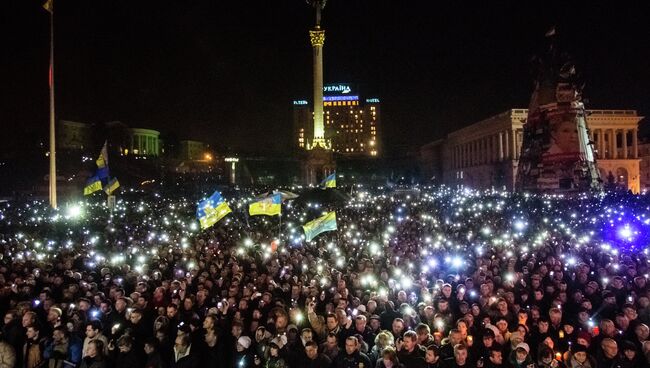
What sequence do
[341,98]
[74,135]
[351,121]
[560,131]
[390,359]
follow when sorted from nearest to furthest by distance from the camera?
[390,359] → [560,131] → [74,135] → [351,121] → [341,98]

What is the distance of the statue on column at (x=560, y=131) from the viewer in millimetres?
29125

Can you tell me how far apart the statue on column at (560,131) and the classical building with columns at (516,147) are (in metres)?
29.8

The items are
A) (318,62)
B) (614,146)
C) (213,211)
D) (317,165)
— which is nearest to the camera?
(213,211)

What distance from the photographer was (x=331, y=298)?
9.47 m

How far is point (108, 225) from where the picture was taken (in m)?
19.3

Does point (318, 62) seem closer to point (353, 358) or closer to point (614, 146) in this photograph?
point (614, 146)

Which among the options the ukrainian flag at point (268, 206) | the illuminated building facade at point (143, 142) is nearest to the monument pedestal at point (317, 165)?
the illuminated building facade at point (143, 142)

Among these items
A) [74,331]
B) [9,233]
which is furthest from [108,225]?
[74,331]

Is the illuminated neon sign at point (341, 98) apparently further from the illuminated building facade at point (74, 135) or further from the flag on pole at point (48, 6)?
the flag on pole at point (48, 6)

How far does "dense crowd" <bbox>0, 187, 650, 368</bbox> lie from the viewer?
6520mm

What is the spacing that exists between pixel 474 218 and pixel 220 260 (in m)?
12.7

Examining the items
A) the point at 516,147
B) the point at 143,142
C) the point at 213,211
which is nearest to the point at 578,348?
the point at 213,211

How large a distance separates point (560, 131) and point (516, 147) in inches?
1530

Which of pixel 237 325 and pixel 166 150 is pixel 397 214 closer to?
pixel 237 325
